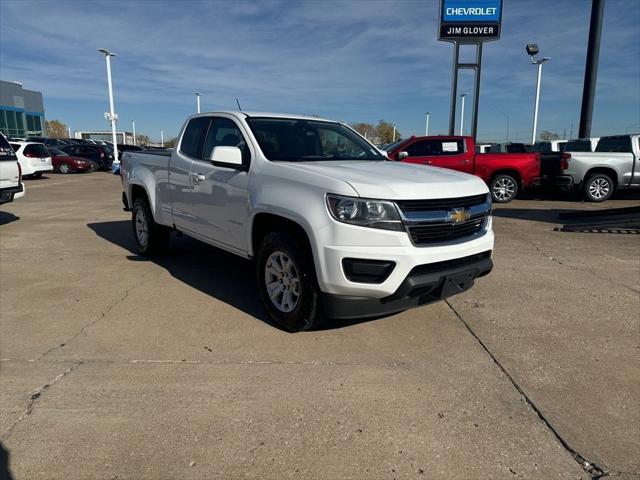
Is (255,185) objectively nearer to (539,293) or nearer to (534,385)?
(534,385)

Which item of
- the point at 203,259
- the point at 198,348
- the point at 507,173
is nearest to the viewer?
the point at 198,348

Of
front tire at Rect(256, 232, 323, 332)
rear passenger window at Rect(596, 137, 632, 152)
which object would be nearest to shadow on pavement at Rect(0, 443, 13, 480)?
front tire at Rect(256, 232, 323, 332)

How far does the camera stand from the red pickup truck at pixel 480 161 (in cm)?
1211

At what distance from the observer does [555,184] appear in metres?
13.1

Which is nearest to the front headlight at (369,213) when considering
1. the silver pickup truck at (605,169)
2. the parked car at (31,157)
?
the silver pickup truck at (605,169)

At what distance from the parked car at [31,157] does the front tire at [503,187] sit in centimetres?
1768

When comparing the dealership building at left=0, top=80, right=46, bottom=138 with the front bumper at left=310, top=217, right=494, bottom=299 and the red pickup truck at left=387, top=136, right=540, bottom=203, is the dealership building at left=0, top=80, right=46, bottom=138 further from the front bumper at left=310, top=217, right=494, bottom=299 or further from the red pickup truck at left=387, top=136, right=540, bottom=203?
the front bumper at left=310, top=217, right=494, bottom=299

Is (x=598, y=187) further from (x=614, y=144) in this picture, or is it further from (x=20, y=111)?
(x=20, y=111)

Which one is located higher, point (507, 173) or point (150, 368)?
point (507, 173)

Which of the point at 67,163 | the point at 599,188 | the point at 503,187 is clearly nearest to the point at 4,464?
the point at 503,187

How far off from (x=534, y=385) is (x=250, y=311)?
8.20ft

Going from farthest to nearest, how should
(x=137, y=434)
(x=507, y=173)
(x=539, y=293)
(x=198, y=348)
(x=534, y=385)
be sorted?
(x=507, y=173) → (x=539, y=293) → (x=198, y=348) → (x=534, y=385) → (x=137, y=434)

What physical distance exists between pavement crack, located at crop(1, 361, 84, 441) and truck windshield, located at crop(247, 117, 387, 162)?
7.56 feet

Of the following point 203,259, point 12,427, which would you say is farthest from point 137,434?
point 203,259
